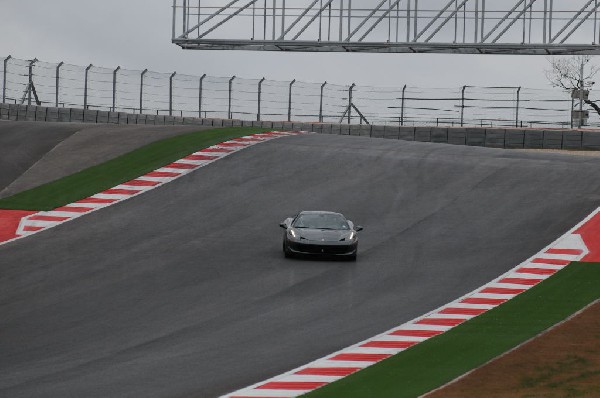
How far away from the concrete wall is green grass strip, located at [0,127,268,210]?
11116 mm

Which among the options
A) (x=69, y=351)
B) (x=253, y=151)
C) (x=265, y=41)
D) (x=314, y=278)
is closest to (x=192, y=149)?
(x=253, y=151)

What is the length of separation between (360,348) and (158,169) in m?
20.5

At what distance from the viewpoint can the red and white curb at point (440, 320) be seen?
18719 millimetres

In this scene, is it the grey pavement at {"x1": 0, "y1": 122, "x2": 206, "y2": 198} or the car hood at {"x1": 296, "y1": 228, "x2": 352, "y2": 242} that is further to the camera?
the grey pavement at {"x1": 0, "y1": 122, "x2": 206, "y2": 198}

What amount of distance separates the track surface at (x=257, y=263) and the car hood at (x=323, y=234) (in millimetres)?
589

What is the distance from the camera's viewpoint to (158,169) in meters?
41.0

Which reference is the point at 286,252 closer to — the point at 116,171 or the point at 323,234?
the point at 323,234

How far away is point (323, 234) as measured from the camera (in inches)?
1184

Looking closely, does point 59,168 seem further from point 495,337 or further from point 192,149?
point 495,337

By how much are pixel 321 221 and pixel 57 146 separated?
17611mm

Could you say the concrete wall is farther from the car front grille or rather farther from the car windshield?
the car front grille

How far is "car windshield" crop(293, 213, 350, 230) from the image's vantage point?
100 feet

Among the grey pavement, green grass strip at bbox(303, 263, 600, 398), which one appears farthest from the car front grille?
the grey pavement

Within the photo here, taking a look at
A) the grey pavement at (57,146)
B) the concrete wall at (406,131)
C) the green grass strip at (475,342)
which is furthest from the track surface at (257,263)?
the concrete wall at (406,131)
